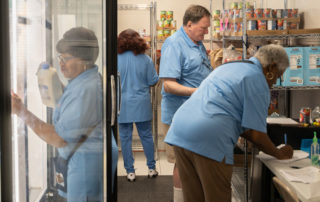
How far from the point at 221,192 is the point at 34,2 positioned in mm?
1458

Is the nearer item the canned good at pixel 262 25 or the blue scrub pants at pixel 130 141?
the canned good at pixel 262 25

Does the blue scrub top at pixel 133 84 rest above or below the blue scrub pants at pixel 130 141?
above

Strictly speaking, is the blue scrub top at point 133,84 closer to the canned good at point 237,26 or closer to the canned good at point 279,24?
the canned good at point 237,26

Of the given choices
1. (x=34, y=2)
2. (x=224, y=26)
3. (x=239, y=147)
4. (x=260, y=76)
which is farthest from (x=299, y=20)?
(x=34, y=2)

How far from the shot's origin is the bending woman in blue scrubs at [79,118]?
1594mm

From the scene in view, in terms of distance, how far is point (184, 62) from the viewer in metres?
3.26

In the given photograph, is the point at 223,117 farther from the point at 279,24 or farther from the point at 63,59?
the point at 279,24

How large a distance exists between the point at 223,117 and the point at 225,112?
0.09ft

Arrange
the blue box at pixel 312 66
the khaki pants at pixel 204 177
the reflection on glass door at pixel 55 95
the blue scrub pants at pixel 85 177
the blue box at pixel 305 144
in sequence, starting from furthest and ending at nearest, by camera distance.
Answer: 1. the blue box at pixel 312 66
2. the blue box at pixel 305 144
3. the khaki pants at pixel 204 177
4. the blue scrub pants at pixel 85 177
5. the reflection on glass door at pixel 55 95

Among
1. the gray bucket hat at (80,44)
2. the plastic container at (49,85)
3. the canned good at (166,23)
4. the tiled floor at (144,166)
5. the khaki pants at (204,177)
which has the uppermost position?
the canned good at (166,23)

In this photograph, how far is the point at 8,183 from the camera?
1.21 meters

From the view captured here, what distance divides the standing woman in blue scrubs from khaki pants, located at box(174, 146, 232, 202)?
7.15 feet

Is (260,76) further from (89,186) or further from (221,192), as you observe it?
(89,186)

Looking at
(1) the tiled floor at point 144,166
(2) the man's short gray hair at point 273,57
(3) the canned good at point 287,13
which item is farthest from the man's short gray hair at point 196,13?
(1) the tiled floor at point 144,166
